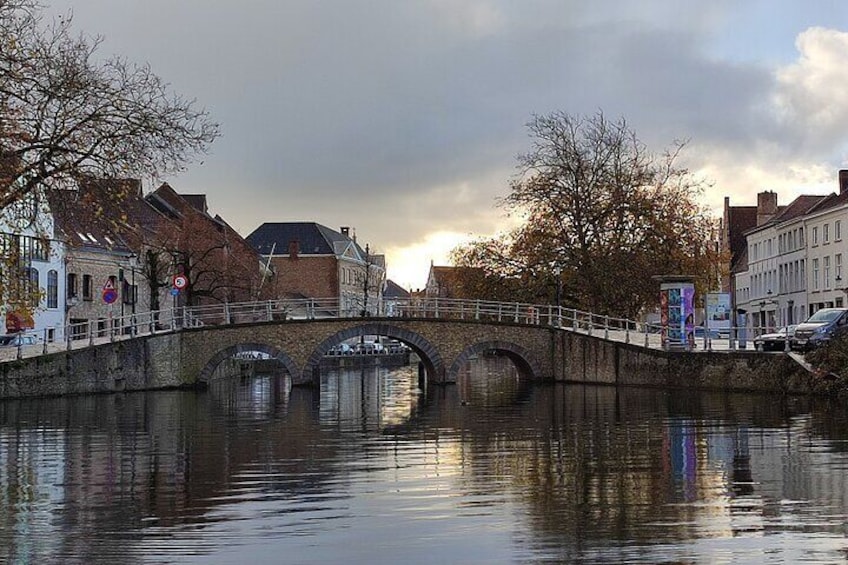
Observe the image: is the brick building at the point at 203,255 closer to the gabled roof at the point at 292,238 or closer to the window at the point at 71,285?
the window at the point at 71,285

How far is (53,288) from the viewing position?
71.2m

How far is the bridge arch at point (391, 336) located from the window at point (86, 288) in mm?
19694

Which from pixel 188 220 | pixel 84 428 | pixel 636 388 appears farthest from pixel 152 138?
pixel 188 220

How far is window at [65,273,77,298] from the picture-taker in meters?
72.3

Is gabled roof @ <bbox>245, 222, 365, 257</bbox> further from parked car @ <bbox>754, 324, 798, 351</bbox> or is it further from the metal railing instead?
parked car @ <bbox>754, 324, 798, 351</bbox>

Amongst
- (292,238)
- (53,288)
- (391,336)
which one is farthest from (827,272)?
(292,238)

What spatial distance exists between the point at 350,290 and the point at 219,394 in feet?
302

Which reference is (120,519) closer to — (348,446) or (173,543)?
(173,543)

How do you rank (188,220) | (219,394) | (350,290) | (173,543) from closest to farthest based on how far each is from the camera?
(173,543), (219,394), (188,220), (350,290)

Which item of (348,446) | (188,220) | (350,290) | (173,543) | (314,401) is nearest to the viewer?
(173,543)

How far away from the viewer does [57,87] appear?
28359 mm

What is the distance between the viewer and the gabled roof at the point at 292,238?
138 m

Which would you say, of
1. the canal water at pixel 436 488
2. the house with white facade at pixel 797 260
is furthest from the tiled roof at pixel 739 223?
the canal water at pixel 436 488

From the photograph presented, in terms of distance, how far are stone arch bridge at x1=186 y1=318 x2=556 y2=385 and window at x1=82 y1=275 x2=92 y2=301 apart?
1782 cm
